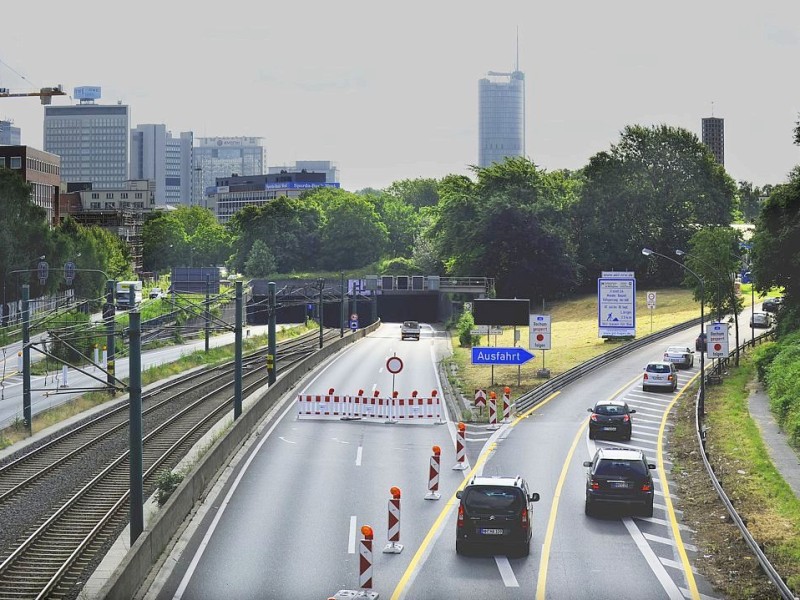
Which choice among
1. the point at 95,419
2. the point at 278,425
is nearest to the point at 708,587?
the point at 278,425

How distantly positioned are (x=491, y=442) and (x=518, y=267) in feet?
268

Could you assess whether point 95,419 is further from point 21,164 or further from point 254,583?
point 21,164

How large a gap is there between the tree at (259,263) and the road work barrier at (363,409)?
121m

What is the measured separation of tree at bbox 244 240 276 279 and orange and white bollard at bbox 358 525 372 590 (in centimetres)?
14838

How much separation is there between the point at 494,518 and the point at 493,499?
48 centimetres

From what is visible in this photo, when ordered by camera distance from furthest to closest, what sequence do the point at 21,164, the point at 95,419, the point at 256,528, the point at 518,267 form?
A: the point at 21,164, the point at 518,267, the point at 95,419, the point at 256,528

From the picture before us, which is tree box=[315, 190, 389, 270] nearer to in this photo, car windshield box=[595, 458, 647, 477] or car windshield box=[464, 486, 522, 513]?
car windshield box=[595, 458, 647, 477]

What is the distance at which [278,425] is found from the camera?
46.2 metres

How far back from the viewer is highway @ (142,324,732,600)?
74.9 feet

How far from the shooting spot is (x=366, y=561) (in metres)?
21.2

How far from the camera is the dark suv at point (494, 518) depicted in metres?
24.9

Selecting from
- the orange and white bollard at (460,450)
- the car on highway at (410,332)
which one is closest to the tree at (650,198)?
the car on highway at (410,332)

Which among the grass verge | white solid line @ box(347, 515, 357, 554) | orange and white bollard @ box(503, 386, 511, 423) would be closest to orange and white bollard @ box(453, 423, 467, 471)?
the grass verge

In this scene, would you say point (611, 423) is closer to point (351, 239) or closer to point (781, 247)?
point (781, 247)
